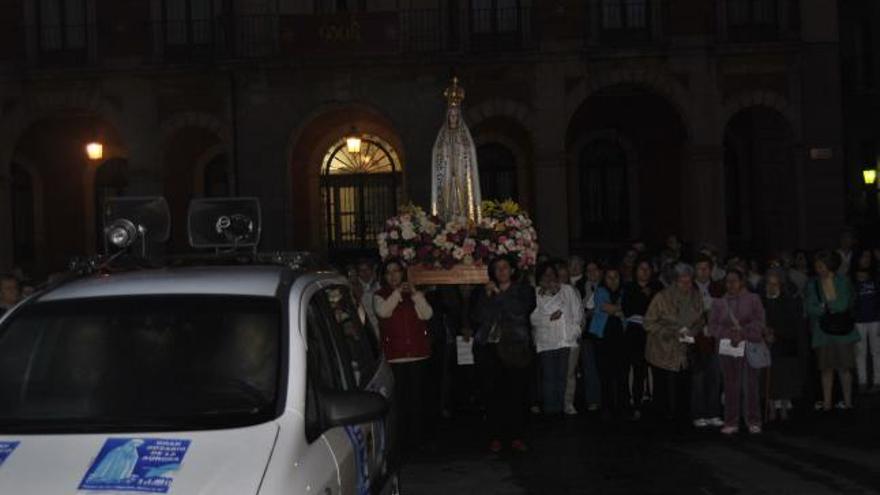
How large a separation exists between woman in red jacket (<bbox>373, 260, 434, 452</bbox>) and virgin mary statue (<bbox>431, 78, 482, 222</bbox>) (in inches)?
116

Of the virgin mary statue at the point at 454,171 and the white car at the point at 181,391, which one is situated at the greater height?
the virgin mary statue at the point at 454,171

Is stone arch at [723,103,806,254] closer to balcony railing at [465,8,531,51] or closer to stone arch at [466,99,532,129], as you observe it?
stone arch at [466,99,532,129]

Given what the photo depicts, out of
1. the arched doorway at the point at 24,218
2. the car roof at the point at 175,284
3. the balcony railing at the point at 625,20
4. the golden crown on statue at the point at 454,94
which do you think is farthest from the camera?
the arched doorway at the point at 24,218

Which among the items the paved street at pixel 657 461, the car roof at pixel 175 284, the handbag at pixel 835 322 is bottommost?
the paved street at pixel 657 461

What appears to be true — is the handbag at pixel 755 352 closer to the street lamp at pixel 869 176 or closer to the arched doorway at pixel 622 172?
the arched doorway at pixel 622 172

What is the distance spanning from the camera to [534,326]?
13617 mm

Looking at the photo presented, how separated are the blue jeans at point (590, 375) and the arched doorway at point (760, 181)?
1145 cm

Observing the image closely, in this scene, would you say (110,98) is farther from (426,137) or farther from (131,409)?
(131,409)

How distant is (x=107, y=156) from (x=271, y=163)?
19.9 ft

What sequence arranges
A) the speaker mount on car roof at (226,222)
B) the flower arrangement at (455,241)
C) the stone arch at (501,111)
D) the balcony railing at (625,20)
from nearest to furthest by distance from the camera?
the speaker mount on car roof at (226,222) < the flower arrangement at (455,241) < the stone arch at (501,111) < the balcony railing at (625,20)

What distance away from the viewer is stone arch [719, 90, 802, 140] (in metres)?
23.5

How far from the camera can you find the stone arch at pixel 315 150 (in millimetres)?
23391

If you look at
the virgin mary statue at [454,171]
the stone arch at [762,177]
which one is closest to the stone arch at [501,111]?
the stone arch at [762,177]

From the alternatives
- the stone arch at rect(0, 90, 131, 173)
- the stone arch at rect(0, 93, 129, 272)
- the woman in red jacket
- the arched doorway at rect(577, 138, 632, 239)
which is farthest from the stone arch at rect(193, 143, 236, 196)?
the woman in red jacket
